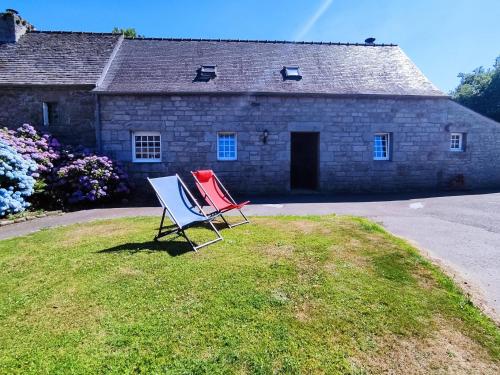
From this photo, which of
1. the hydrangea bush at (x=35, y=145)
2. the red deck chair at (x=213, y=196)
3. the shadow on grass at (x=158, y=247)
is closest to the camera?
the shadow on grass at (x=158, y=247)

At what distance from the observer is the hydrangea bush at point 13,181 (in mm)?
7598

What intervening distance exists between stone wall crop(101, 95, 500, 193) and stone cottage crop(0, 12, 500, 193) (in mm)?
39

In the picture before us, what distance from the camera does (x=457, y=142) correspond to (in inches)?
533

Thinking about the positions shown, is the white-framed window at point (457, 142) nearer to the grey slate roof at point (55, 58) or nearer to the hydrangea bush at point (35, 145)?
the grey slate roof at point (55, 58)

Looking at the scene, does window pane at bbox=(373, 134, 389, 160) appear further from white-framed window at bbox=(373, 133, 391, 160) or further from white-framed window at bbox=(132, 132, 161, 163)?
white-framed window at bbox=(132, 132, 161, 163)

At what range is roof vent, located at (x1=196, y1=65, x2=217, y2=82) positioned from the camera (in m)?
12.1

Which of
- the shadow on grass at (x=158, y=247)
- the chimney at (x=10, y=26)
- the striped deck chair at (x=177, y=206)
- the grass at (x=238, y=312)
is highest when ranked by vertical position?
the chimney at (x=10, y=26)

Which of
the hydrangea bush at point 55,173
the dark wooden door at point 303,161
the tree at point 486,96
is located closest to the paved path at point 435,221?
the hydrangea bush at point 55,173

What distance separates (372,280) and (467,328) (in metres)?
1.07

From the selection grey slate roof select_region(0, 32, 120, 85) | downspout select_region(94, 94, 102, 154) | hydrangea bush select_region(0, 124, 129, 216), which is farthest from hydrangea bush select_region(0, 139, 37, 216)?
grey slate roof select_region(0, 32, 120, 85)

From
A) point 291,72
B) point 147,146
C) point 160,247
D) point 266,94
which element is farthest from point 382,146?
point 160,247

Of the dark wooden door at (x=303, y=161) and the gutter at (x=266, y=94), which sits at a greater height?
the gutter at (x=266, y=94)

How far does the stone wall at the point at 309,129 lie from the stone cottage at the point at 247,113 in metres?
0.04

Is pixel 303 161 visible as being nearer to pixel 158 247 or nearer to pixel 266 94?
pixel 266 94
